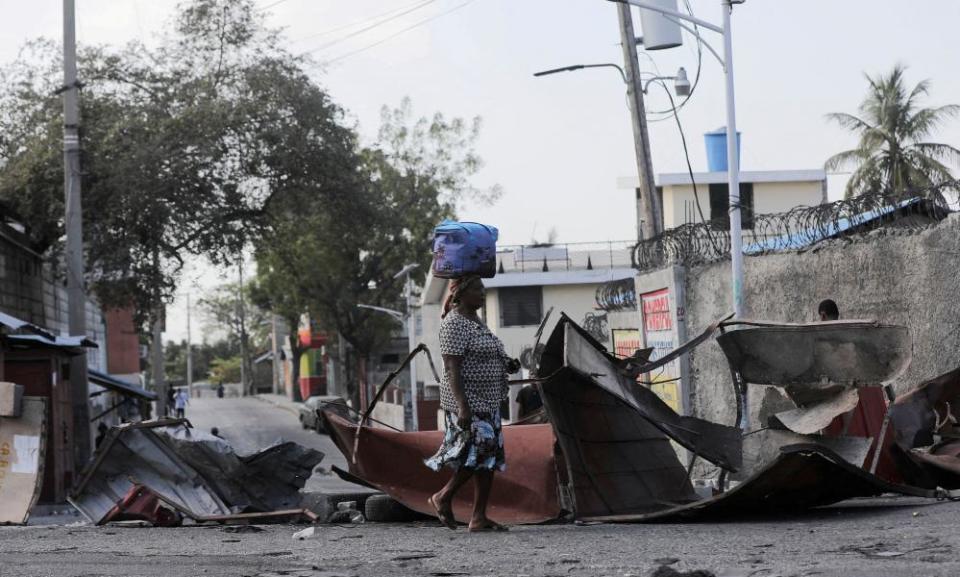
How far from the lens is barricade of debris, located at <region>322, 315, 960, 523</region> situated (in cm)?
786

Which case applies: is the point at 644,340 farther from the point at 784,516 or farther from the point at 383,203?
Answer: the point at 383,203

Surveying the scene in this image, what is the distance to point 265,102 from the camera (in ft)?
84.7

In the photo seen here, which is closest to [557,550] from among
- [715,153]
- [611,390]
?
[611,390]

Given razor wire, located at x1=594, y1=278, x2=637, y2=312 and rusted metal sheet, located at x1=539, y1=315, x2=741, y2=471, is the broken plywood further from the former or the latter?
razor wire, located at x1=594, y1=278, x2=637, y2=312

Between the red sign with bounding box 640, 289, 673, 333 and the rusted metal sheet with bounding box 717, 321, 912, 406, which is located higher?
the red sign with bounding box 640, 289, 673, 333

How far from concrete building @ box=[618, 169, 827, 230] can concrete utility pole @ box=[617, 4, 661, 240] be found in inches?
847

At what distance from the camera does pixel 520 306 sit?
46438mm

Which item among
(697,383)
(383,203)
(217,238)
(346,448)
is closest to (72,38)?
(217,238)

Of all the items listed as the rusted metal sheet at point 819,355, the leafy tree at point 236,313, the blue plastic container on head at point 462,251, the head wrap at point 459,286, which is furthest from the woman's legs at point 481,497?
the leafy tree at point 236,313

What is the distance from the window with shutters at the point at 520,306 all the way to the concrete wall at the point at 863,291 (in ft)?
99.1

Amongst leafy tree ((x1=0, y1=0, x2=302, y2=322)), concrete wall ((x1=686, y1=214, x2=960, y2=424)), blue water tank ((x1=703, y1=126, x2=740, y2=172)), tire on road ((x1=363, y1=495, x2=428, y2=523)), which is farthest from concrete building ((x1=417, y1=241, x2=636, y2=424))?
tire on road ((x1=363, y1=495, x2=428, y2=523))

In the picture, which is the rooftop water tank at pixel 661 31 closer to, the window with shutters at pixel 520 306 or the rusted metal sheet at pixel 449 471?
the rusted metal sheet at pixel 449 471

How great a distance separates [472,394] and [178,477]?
3.54 m

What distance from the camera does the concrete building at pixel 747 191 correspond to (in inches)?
1624
